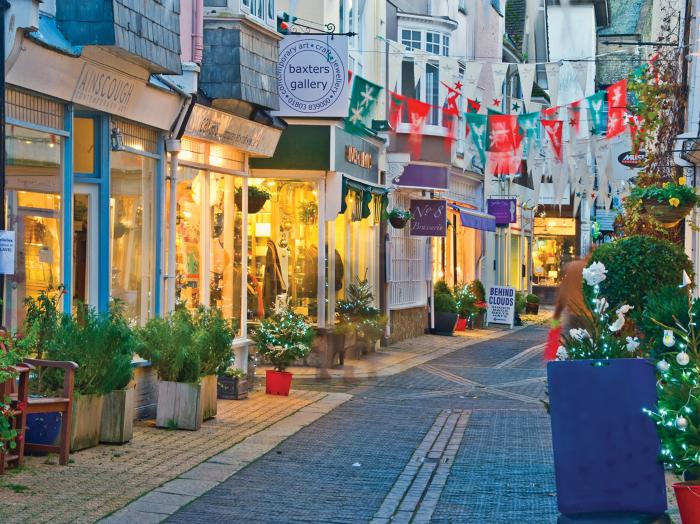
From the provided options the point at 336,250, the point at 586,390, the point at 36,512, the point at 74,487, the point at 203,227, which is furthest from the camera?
the point at 336,250

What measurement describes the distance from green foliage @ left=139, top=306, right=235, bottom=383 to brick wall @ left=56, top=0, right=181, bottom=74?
2.65 m

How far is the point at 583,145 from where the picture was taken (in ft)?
82.9

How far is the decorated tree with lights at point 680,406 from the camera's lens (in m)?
6.51

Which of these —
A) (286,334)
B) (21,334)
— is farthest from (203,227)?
(21,334)

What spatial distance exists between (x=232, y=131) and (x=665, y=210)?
557 cm

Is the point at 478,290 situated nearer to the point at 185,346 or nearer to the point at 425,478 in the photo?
the point at 185,346

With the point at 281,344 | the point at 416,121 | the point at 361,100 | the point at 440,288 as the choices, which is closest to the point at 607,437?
the point at 281,344

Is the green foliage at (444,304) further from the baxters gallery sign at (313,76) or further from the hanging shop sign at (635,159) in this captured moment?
the baxters gallery sign at (313,76)

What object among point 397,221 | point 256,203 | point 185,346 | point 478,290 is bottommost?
point 185,346

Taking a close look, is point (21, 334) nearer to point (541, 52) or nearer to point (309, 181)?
point (309, 181)

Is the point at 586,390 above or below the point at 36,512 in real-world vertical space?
above

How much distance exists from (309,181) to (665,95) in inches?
233

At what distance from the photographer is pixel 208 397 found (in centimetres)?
1330

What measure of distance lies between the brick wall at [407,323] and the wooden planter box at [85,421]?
15.7m
